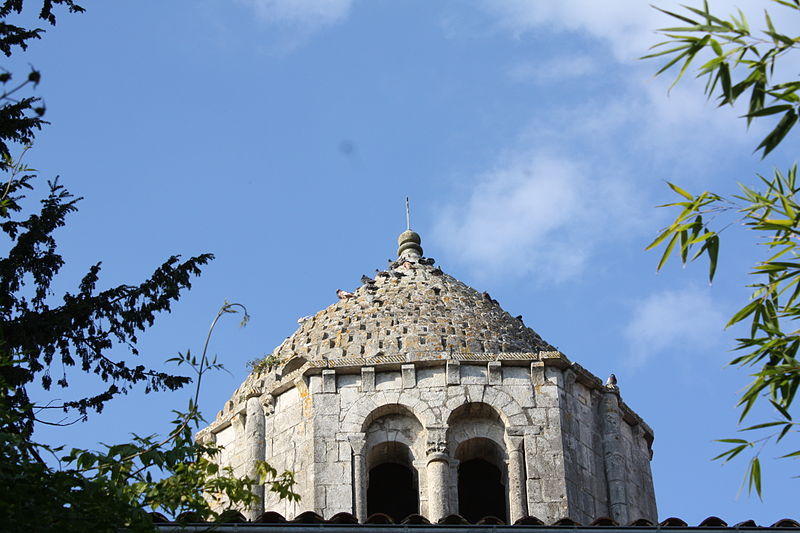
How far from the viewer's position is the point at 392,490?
20.2 metres

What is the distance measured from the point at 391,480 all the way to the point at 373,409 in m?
0.88

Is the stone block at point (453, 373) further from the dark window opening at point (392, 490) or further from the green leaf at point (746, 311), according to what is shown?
the green leaf at point (746, 311)

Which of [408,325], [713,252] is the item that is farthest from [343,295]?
[713,252]

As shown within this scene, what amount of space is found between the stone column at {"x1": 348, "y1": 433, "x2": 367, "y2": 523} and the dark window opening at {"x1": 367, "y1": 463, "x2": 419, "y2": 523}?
1.67ft

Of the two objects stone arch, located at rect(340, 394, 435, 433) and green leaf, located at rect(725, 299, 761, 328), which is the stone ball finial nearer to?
stone arch, located at rect(340, 394, 435, 433)

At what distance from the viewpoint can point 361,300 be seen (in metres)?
21.8

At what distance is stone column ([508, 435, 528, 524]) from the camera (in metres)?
19.2

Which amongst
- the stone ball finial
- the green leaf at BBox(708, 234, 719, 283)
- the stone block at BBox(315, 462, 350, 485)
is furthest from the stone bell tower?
the green leaf at BBox(708, 234, 719, 283)

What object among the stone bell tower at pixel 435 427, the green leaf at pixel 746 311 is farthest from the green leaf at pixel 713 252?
the stone bell tower at pixel 435 427

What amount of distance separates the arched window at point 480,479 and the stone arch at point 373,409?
548 mm

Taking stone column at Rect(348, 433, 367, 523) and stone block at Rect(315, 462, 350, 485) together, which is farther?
stone block at Rect(315, 462, 350, 485)

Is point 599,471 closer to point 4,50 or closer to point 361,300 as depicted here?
point 361,300

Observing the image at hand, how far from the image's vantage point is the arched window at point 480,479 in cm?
2011

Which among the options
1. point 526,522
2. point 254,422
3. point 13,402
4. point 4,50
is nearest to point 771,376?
point 526,522
